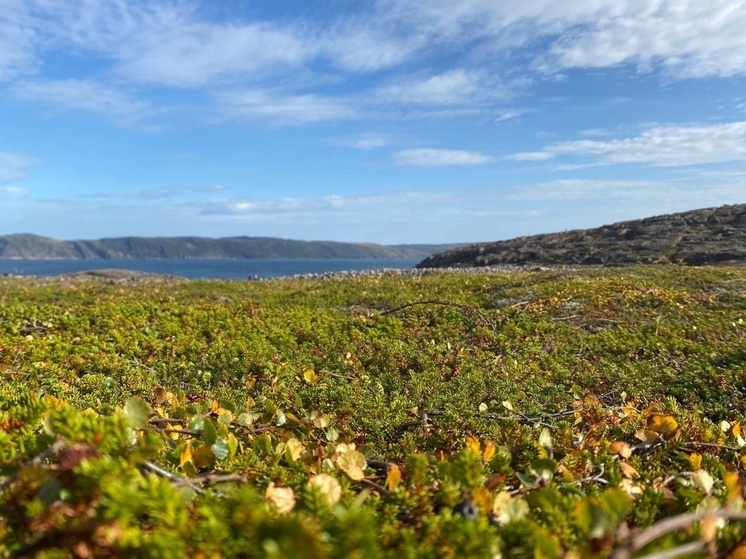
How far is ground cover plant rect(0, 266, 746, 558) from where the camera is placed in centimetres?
151

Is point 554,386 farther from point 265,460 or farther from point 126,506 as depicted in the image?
point 126,506

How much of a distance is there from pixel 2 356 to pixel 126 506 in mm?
6892

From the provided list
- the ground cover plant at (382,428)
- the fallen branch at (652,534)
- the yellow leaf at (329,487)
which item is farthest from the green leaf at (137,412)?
the fallen branch at (652,534)

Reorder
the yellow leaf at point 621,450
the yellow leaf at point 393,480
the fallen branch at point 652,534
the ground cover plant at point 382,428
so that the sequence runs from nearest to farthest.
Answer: the fallen branch at point 652,534, the ground cover plant at point 382,428, the yellow leaf at point 393,480, the yellow leaf at point 621,450

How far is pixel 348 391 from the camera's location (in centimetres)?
623

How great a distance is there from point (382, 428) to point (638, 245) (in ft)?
158

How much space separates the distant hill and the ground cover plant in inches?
1238

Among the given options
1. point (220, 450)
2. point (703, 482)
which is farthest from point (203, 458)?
point (703, 482)

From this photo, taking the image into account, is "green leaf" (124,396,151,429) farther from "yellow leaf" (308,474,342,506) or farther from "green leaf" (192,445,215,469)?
"yellow leaf" (308,474,342,506)

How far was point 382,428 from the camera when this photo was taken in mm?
4863

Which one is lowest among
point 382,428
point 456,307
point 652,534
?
point 382,428

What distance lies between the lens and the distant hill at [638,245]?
4109 cm

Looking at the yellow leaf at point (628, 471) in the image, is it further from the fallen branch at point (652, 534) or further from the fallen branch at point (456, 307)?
the fallen branch at point (456, 307)

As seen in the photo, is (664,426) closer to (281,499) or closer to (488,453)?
(488,453)
